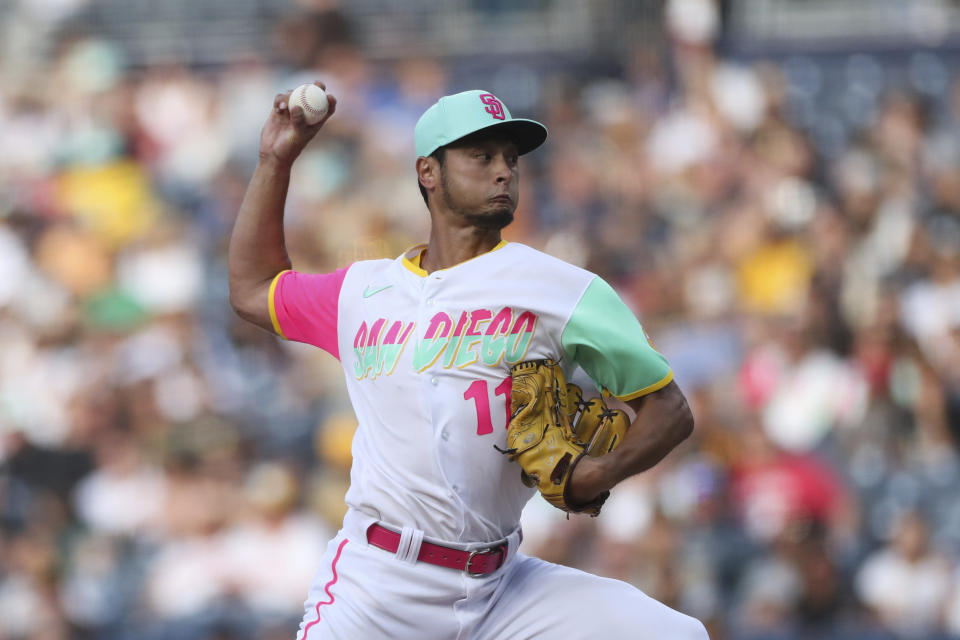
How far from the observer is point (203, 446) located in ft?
A: 28.3

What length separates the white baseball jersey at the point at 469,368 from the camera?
378 centimetres

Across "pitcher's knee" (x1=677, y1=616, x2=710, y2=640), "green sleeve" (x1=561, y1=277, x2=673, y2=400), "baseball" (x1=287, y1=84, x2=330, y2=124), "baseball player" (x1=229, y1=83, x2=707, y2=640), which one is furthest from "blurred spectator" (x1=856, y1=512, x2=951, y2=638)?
"baseball" (x1=287, y1=84, x2=330, y2=124)

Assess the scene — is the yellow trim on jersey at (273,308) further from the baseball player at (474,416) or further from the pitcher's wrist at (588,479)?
the pitcher's wrist at (588,479)

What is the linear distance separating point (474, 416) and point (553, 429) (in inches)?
9.8

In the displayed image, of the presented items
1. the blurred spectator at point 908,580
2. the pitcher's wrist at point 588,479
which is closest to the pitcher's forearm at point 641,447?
the pitcher's wrist at point 588,479

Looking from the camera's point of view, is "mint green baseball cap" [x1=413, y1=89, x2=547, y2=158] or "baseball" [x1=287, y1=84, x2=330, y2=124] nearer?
"mint green baseball cap" [x1=413, y1=89, x2=547, y2=158]

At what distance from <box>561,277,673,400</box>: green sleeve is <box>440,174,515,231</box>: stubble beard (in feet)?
1.11

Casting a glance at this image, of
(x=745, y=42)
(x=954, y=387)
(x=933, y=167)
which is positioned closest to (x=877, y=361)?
(x=954, y=387)

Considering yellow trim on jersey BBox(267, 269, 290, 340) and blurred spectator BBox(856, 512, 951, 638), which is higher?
yellow trim on jersey BBox(267, 269, 290, 340)

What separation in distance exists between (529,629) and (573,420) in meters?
0.61

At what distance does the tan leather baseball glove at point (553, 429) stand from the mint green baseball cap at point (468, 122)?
0.69 metres

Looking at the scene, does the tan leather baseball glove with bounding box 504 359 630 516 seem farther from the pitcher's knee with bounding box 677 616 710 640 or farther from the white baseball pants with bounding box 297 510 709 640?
the pitcher's knee with bounding box 677 616 710 640

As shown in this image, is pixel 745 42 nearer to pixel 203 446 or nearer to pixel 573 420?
pixel 203 446

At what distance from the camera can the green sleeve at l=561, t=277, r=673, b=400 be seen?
12.1 feet
